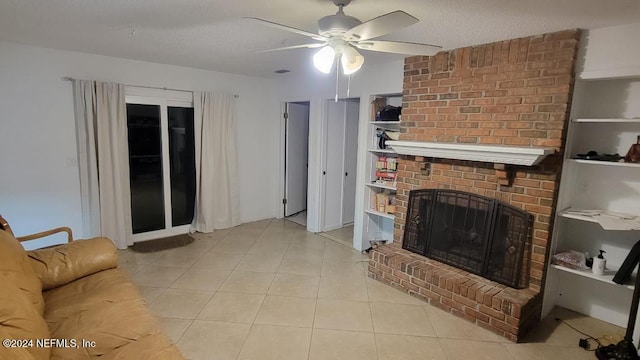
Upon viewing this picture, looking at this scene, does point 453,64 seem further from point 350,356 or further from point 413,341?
point 350,356

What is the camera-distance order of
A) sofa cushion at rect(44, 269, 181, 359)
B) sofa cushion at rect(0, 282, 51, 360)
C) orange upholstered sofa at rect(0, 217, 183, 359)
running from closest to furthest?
sofa cushion at rect(0, 282, 51, 360) → orange upholstered sofa at rect(0, 217, 183, 359) → sofa cushion at rect(44, 269, 181, 359)

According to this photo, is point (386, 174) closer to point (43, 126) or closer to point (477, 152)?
point (477, 152)

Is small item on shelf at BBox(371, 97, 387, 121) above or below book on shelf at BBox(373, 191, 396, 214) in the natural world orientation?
above

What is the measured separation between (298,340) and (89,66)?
3756 mm

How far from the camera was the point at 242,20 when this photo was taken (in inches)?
96.1

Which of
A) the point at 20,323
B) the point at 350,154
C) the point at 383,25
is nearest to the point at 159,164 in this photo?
the point at 350,154

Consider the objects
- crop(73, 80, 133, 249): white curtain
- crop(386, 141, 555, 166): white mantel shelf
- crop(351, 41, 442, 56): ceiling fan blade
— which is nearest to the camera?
crop(351, 41, 442, 56): ceiling fan blade

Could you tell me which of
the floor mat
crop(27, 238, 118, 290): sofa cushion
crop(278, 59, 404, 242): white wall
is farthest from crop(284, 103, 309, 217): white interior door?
crop(27, 238, 118, 290): sofa cushion

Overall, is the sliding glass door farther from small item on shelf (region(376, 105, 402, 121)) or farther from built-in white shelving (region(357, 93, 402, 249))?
small item on shelf (region(376, 105, 402, 121))

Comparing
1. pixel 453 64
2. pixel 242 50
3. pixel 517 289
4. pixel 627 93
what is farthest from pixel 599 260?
pixel 242 50

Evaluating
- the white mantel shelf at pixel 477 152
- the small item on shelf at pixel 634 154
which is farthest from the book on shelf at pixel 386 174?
the small item on shelf at pixel 634 154

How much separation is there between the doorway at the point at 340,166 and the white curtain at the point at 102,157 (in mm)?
2647

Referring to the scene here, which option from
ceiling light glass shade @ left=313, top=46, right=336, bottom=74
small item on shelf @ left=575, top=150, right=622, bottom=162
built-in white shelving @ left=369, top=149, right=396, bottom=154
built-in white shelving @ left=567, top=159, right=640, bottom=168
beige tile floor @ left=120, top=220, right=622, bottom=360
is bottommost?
beige tile floor @ left=120, top=220, right=622, bottom=360

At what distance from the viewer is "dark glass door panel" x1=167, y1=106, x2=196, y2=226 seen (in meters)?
4.62
